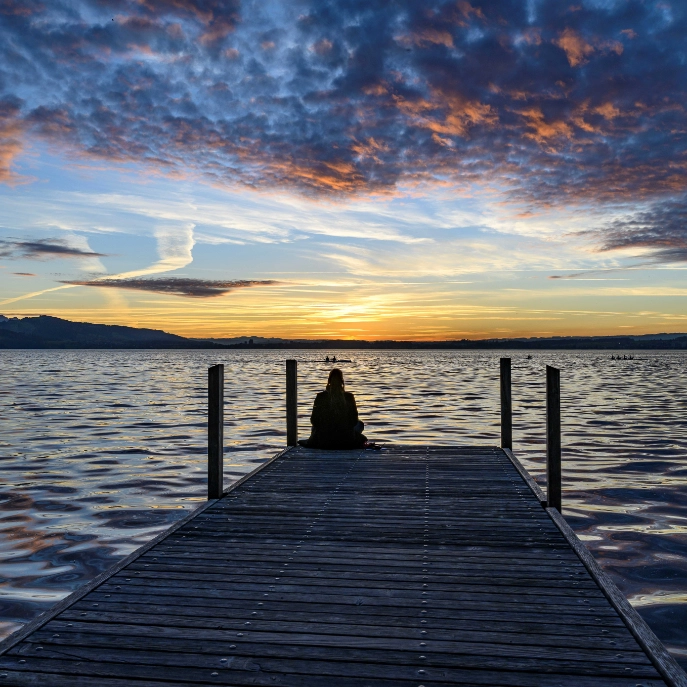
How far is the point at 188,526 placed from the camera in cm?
769

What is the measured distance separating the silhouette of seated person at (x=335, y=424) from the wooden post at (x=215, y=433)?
3768 millimetres

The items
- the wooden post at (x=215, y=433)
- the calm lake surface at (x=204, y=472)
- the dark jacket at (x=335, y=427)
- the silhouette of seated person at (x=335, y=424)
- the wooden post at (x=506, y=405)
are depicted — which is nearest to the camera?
the calm lake surface at (x=204, y=472)

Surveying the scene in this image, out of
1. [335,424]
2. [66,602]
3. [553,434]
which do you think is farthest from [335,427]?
[66,602]

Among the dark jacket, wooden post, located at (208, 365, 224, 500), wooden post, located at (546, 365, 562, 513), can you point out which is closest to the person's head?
the dark jacket

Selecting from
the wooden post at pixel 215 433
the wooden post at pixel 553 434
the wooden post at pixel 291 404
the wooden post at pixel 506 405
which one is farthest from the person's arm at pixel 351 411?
the wooden post at pixel 553 434

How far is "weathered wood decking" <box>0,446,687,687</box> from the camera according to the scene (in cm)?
418

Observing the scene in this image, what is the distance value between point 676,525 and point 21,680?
10.3m

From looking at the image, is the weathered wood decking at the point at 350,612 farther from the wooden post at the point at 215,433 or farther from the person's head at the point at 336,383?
the person's head at the point at 336,383

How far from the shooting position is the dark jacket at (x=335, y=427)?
13.2 metres

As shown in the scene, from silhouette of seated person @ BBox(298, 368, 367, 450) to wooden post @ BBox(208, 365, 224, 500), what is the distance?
3768 mm

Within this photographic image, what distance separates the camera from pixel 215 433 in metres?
9.34

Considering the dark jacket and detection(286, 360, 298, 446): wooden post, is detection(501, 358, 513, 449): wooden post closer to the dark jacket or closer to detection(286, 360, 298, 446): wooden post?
the dark jacket

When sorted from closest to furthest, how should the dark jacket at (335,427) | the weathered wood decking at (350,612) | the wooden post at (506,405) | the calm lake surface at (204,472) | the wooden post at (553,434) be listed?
Answer: the weathered wood decking at (350,612) → the calm lake surface at (204,472) → the wooden post at (553,434) → the dark jacket at (335,427) → the wooden post at (506,405)

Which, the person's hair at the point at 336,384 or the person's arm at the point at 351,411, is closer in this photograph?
the person's hair at the point at 336,384
